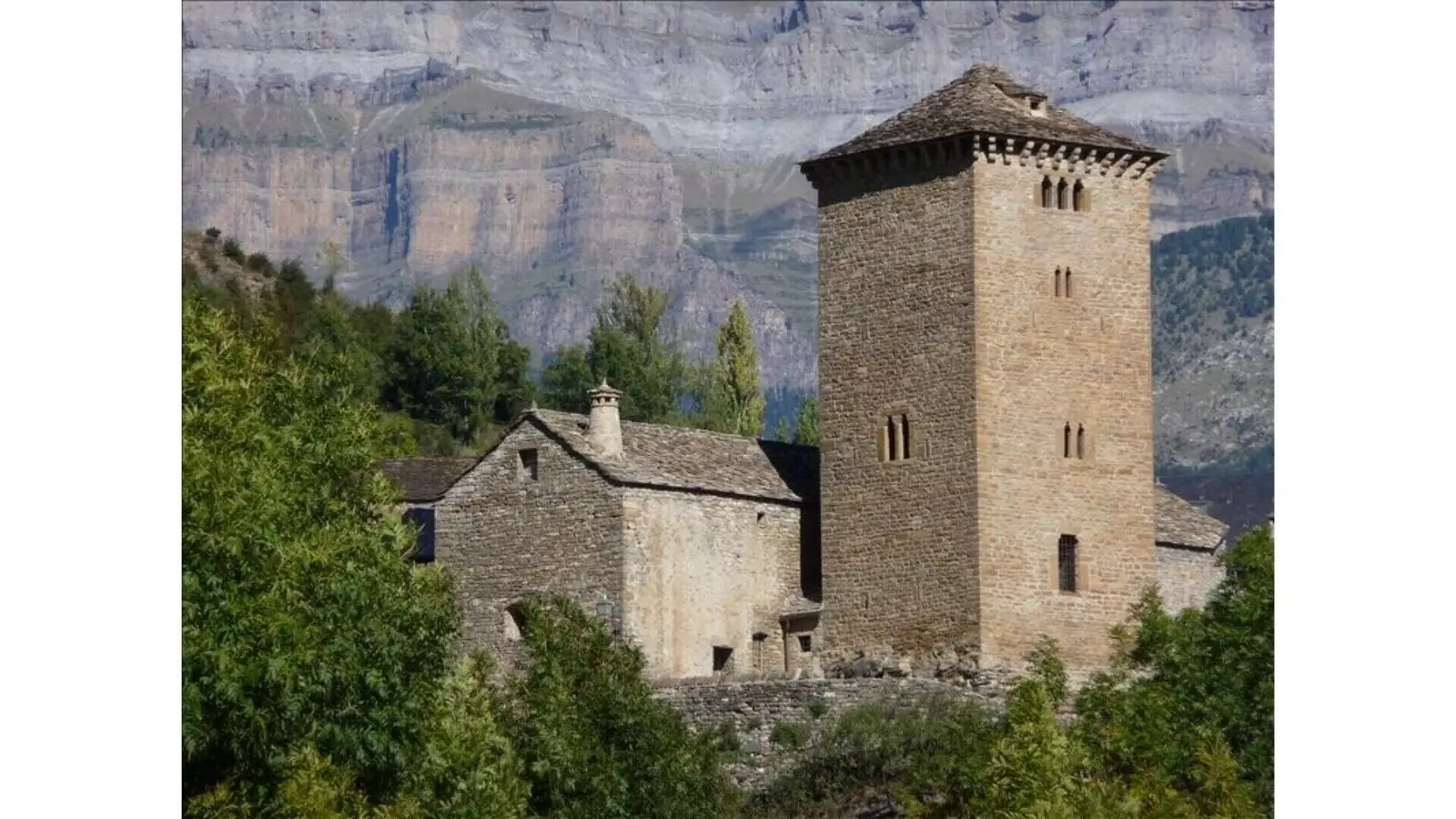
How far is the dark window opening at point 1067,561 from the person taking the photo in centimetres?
6650

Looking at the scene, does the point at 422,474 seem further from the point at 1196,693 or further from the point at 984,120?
the point at 1196,693

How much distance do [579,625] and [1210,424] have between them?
183 ft

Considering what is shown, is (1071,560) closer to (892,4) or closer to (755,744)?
(755,744)

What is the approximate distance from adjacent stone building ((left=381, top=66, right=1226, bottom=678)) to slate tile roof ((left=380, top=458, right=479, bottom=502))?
836 centimetres

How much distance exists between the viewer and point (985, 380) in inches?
2601

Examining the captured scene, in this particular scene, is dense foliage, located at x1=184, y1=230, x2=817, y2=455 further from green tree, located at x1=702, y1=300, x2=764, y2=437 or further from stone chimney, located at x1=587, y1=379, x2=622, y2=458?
stone chimney, located at x1=587, y1=379, x2=622, y2=458

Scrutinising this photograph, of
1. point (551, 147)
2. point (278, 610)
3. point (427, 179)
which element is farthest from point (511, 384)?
point (427, 179)

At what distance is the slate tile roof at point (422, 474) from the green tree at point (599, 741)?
1802 centimetres

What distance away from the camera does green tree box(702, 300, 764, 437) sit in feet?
330

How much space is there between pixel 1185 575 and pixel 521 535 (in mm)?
12691

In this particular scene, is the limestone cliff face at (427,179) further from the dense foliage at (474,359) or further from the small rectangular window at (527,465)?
the small rectangular window at (527,465)

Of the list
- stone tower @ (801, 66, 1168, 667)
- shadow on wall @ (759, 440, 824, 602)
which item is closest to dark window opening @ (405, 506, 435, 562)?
shadow on wall @ (759, 440, 824, 602)

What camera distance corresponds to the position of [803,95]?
12512cm

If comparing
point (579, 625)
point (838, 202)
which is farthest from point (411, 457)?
point (579, 625)
